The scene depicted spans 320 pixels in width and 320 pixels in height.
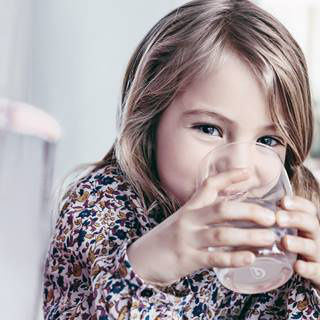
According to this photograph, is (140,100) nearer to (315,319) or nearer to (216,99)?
(216,99)

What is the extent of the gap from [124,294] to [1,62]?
2.18 ft

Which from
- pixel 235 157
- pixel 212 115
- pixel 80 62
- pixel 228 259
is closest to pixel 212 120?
→ pixel 212 115

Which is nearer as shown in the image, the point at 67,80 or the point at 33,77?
the point at 33,77

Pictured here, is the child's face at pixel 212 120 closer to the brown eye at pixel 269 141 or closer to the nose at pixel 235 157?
the brown eye at pixel 269 141

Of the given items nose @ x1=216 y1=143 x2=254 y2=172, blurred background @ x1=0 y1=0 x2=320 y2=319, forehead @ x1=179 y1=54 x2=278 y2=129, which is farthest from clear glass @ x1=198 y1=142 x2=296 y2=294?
blurred background @ x1=0 y1=0 x2=320 y2=319

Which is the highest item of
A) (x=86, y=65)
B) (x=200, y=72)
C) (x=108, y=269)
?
(x=86, y=65)

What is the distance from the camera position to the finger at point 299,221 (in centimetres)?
73

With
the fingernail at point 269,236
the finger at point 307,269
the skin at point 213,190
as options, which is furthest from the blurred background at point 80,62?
the fingernail at point 269,236

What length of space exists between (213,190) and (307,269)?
0.14 meters

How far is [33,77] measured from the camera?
151 cm

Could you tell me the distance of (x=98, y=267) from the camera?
0.84m

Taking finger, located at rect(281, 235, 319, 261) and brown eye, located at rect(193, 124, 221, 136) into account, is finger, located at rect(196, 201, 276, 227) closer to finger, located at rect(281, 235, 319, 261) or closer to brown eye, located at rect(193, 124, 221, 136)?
finger, located at rect(281, 235, 319, 261)

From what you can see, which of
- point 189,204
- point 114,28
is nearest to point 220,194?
point 189,204

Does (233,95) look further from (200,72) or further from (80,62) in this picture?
(80,62)
